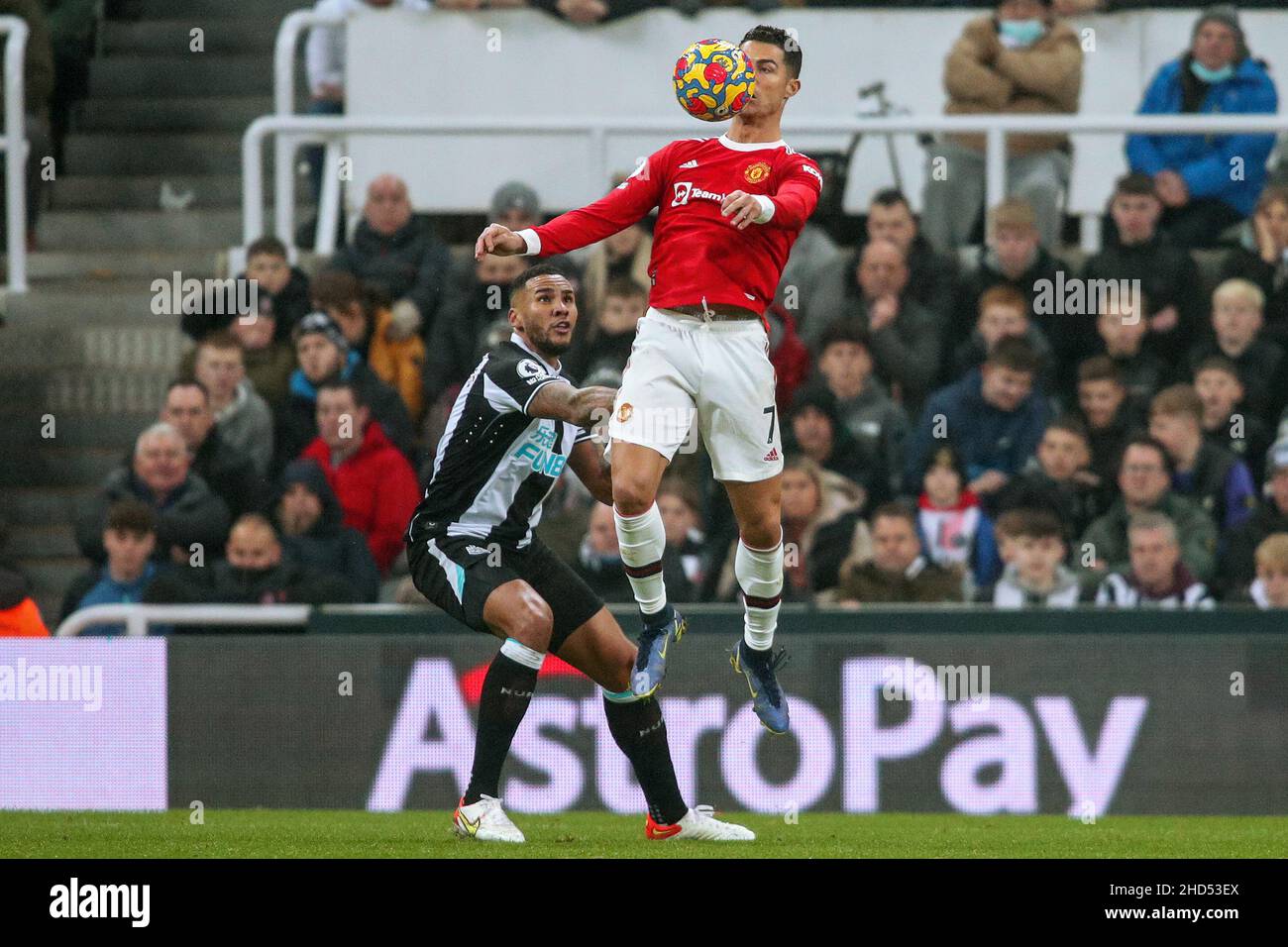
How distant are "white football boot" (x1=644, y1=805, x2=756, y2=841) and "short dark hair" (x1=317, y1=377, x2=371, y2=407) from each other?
13.9 feet

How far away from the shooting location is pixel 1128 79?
15.8 m

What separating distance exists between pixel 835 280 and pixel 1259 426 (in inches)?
101

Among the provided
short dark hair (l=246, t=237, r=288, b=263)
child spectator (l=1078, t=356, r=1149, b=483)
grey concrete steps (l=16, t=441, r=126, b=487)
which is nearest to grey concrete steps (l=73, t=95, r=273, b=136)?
grey concrete steps (l=16, t=441, r=126, b=487)

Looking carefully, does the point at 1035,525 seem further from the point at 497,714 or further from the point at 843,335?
the point at 497,714

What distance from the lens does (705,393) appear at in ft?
30.5

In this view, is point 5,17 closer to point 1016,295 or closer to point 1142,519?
point 1016,295

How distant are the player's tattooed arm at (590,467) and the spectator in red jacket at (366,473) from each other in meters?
3.34

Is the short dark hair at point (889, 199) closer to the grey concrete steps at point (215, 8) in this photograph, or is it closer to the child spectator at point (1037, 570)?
the child spectator at point (1037, 570)

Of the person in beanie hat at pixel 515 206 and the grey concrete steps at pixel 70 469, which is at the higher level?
the person in beanie hat at pixel 515 206

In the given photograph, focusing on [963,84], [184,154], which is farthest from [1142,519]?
[184,154]

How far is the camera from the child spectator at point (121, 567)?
13.3 metres

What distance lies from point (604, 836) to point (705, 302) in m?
2.58

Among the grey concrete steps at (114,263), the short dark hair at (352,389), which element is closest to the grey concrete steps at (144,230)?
the grey concrete steps at (114,263)

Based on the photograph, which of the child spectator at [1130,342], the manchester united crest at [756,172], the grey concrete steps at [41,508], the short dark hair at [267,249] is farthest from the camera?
the grey concrete steps at [41,508]
